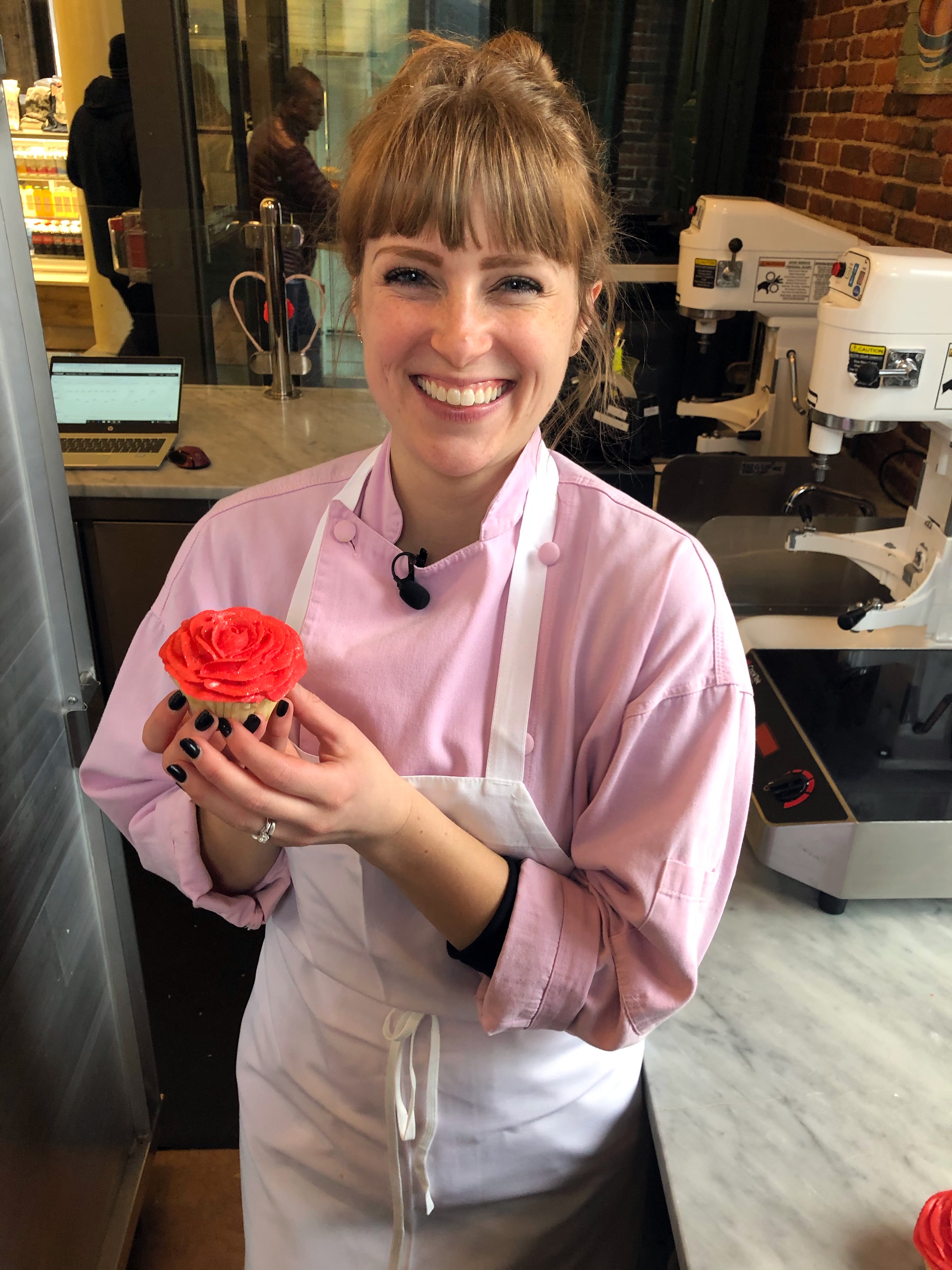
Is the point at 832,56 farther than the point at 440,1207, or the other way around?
the point at 832,56

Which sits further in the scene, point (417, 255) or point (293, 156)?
point (293, 156)

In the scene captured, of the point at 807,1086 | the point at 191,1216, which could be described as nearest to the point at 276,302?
the point at 191,1216

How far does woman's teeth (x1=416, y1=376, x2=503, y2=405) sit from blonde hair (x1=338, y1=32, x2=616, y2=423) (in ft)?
0.39

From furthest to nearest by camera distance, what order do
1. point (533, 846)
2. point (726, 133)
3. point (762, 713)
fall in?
1. point (726, 133)
2. point (762, 713)
3. point (533, 846)

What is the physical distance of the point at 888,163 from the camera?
2.45 meters

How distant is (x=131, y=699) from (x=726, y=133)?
10.7 ft

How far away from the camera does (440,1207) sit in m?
1.07

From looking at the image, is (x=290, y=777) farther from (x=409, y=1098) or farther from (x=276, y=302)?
(x=276, y=302)

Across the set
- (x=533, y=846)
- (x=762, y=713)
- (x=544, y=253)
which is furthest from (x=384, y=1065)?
(x=544, y=253)

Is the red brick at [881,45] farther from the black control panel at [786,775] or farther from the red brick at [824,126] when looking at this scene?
the black control panel at [786,775]

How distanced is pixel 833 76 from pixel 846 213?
0.48 m

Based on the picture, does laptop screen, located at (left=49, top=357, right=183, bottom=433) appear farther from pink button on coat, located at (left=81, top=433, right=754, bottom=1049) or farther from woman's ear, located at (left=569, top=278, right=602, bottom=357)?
woman's ear, located at (left=569, top=278, right=602, bottom=357)

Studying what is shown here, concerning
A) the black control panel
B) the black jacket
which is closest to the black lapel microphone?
the black control panel

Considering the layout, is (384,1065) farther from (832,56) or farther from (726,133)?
(726,133)
